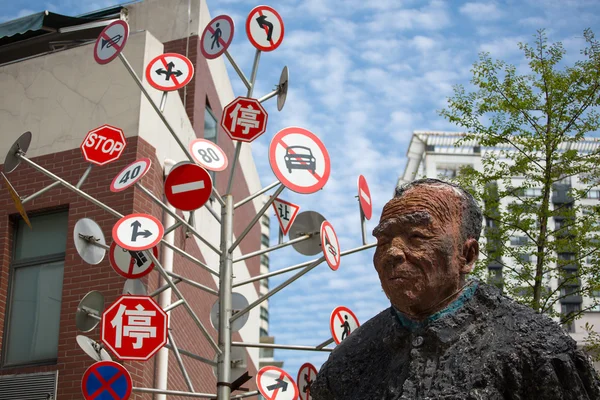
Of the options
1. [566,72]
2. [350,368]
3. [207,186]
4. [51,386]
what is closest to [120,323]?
[207,186]

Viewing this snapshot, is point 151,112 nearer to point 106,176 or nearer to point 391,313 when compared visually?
point 106,176

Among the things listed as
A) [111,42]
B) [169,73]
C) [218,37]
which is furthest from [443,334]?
[111,42]

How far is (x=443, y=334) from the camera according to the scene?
3.35 meters

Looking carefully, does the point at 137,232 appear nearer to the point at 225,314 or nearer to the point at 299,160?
the point at 225,314

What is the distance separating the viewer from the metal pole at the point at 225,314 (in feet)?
29.3

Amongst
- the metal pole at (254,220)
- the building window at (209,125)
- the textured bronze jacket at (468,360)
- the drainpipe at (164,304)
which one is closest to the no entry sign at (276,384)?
the metal pole at (254,220)

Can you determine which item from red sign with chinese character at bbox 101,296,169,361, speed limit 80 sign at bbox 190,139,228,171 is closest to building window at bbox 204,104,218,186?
speed limit 80 sign at bbox 190,139,228,171

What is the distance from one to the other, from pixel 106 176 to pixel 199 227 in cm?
263

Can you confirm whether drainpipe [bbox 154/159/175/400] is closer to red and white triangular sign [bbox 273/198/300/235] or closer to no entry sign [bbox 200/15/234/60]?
red and white triangular sign [bbox 273/198/300/235]

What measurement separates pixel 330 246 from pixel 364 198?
84cm

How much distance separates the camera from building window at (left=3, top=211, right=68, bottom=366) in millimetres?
12820

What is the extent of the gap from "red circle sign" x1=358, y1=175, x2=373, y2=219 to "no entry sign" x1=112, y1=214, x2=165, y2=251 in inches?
84.8

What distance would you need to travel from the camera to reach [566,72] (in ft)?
41.9

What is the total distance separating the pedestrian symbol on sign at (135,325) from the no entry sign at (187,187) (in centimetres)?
116
